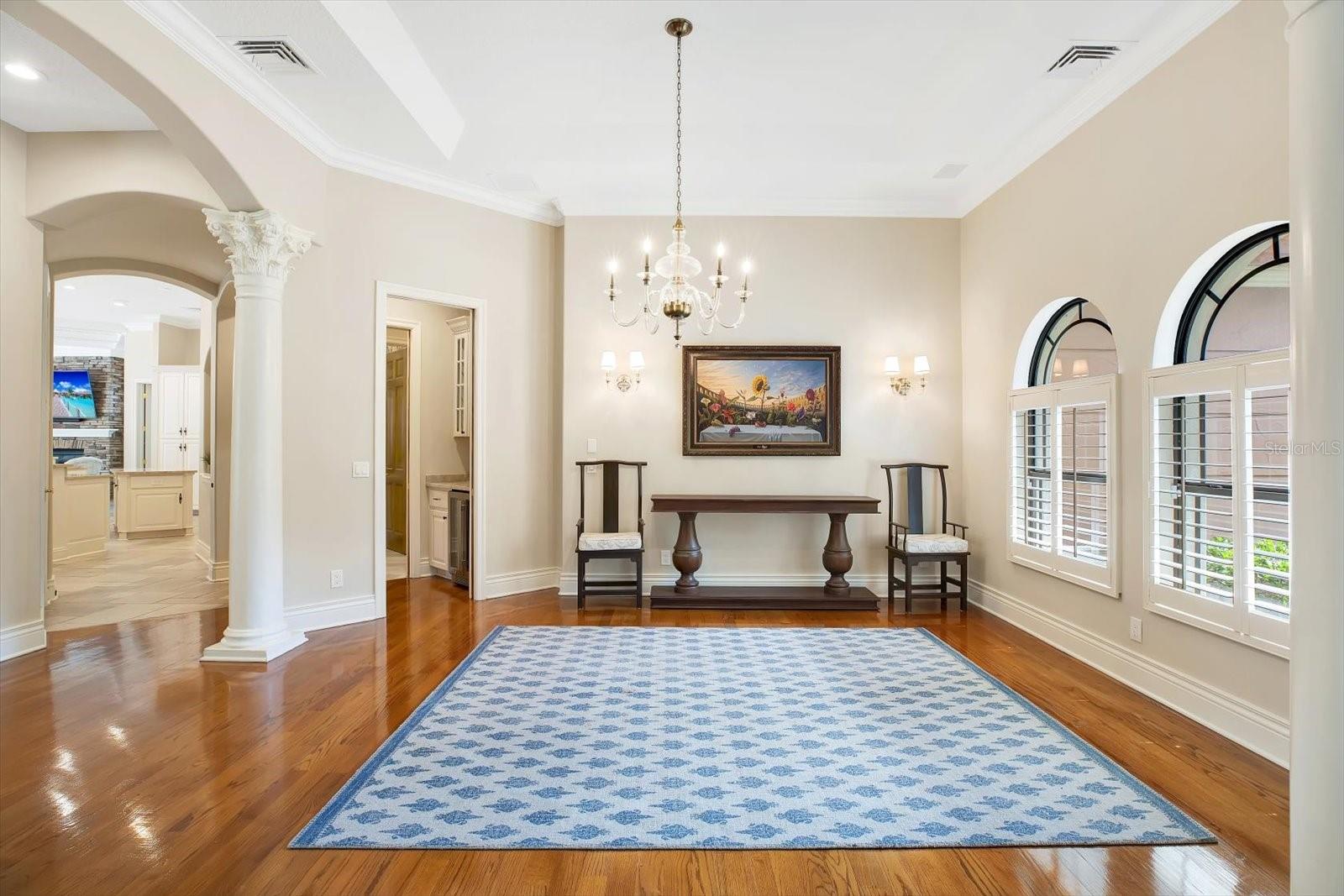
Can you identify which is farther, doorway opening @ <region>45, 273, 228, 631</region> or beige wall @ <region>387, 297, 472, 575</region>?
beige wall @ <region>387, 297, 472, 575</region>

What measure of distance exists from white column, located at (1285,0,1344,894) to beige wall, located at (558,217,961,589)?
4.54 meters

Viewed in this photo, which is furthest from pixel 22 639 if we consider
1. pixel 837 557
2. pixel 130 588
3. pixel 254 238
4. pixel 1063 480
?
pixel 1063 480

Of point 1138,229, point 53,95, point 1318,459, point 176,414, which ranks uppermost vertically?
point 53,95

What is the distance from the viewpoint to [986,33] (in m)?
3.76

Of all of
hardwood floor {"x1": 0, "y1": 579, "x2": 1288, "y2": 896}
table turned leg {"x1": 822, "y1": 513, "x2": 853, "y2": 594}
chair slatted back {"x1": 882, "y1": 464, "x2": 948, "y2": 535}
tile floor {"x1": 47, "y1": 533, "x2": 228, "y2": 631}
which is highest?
chair slatted back {"x1": 882, "y1": 464, "x2": 948, "y2": 535}

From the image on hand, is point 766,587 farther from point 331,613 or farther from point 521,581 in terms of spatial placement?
point 331,613

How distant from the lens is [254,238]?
14.2 feet

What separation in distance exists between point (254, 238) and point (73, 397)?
32.5ft

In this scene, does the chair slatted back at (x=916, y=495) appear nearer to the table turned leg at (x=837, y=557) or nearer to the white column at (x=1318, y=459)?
the table turned leg at (x=837, y=557)

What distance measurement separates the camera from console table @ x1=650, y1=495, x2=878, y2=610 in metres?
5.72

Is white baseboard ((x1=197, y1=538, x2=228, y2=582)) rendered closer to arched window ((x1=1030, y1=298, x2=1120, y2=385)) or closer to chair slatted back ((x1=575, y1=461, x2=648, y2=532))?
chair slatted back ((x1=575, y1=461, x2=648, y2=532))

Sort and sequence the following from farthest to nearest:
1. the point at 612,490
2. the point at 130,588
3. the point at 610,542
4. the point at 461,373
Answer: the point at 461,373, the point at 130,588, the point at 612,490, the point at 610,542

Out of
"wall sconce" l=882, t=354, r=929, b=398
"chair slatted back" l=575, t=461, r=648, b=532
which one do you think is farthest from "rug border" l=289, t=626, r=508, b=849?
"wall sconce" l=882, t=354, r=929, b=398

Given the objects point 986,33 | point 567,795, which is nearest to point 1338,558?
point 567,795
